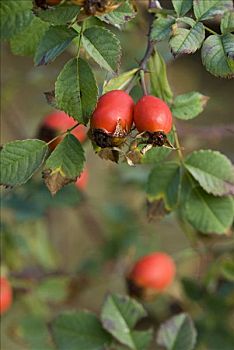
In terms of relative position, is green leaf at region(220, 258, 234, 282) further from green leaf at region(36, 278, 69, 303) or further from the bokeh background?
green leaf at region(36, 278, 69, 303)

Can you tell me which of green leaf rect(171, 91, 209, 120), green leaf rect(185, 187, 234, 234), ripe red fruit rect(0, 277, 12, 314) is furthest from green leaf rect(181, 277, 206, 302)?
green leaf rect(171, 91, 209, 120)

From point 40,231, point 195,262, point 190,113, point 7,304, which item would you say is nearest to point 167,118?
point 190,113

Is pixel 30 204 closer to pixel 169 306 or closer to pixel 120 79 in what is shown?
pixel 169 306

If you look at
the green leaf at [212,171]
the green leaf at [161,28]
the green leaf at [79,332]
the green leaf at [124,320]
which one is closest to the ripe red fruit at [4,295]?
the green leaf at [79,332]

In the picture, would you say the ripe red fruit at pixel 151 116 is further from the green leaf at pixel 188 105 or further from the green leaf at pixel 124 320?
the green leaf at pixel 124 320

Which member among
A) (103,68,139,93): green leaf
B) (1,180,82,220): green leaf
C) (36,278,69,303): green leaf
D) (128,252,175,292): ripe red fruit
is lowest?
(128,252,175,292): ripe red fruit
